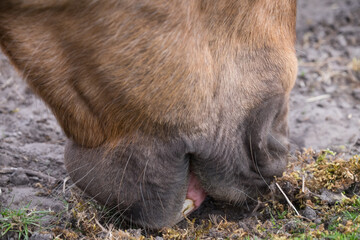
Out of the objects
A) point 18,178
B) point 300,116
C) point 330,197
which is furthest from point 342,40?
point 18,178

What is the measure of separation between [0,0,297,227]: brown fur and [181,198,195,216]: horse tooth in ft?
0.37

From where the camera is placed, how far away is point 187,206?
7.90ft

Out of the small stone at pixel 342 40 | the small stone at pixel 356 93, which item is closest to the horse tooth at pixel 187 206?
the small stone at pixel 356 93

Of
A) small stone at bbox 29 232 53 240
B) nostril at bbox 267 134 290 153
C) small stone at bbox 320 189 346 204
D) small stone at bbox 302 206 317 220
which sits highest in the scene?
nostril at bbox 267 134 290 153

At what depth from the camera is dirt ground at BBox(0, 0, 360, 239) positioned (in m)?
2.91

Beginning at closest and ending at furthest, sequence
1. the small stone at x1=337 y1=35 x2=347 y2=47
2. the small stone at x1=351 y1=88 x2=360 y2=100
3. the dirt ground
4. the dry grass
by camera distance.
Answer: the dry grass, the dirt ground, the small stone at x1=351 y1=88 x2=360 y2=100, the small stone at x1=337 y1=35 x2=347 y2=47

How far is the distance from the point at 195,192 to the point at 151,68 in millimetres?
661

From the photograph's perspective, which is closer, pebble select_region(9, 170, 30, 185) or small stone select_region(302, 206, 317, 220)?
small stone select_region(302, 206, 317, 220)

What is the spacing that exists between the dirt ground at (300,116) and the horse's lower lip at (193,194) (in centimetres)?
25

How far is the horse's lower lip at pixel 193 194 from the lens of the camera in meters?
2.38

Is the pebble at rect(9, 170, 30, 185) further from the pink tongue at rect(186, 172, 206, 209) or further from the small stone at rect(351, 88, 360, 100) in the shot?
the small stone at rect(351, 88, 360, 100)

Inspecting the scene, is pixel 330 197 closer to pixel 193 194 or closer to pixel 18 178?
pixel 193 194

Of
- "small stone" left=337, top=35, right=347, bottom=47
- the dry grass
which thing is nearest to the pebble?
the dry grass

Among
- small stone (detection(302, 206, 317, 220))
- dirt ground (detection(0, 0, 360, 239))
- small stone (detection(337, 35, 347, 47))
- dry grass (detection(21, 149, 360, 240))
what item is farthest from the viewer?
small stone (detection(337, 35, 347, 47))
